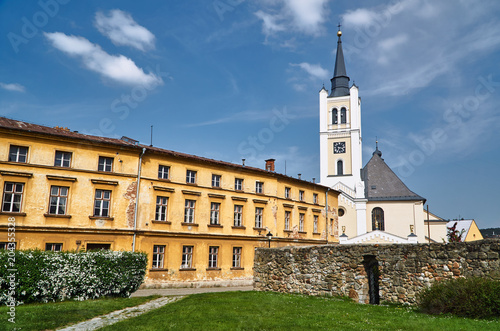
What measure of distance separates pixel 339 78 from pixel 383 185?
20988 mm

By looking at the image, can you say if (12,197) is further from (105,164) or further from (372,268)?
(372,268)

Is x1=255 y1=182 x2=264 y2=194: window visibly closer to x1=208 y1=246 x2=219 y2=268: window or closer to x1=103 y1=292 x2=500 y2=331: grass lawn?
x1=208 y1=246 x2=219 y2=268: window

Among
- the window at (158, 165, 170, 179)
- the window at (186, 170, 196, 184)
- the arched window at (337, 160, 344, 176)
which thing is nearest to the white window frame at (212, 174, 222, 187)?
the window at (186, 170, 196, 184)

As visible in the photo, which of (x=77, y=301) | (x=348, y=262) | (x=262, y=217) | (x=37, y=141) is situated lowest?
(x=77, y=301)

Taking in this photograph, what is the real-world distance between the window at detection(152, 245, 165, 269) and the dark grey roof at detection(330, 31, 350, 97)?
48.3 m

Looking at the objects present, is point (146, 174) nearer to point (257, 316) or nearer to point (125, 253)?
point (125, 253)

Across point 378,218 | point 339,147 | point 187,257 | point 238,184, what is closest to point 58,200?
point 187,257

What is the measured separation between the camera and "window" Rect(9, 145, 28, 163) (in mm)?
22250

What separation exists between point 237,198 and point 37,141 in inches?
599

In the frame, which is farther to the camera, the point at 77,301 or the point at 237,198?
the point at 237,198

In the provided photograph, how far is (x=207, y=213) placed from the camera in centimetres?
2952

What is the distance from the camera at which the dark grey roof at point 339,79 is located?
218ft

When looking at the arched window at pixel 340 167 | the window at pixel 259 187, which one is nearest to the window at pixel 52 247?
the window at pixel 259 187

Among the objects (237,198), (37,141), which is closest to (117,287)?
(37,141)
